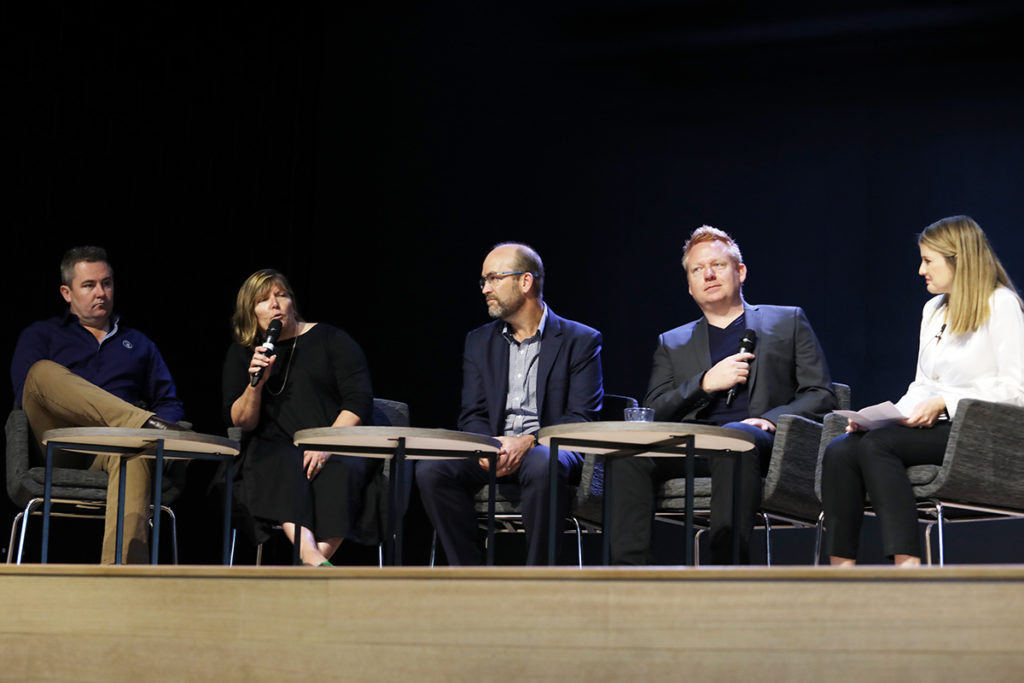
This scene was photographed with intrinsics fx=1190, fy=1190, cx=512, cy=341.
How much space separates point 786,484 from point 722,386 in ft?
1.25

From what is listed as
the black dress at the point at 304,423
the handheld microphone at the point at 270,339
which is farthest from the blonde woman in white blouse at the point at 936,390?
the handheld microphone at the point at 270,339

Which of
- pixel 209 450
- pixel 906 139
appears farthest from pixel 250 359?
pixel 906 139

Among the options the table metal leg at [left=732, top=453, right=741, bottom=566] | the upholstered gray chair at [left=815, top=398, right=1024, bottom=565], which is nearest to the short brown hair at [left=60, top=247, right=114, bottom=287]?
the table metal leg at [left=732, top=453, right=741, bottom=566]

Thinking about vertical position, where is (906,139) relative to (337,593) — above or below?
above

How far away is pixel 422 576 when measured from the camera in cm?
183

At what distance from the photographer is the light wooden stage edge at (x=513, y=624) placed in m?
1.54

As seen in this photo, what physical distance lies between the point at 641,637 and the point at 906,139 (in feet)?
10.5

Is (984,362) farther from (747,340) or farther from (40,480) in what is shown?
(40,480)

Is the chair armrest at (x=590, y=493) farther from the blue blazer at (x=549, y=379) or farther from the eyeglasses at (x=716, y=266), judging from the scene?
the eyeglasses at (x=716, y=266)

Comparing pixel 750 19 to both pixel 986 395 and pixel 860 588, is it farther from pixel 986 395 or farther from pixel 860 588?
pixel 860 588

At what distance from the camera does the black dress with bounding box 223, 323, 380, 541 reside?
3803mm

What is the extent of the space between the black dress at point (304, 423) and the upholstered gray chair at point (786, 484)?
3.39 ft

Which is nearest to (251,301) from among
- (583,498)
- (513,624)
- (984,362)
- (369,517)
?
(369,517)

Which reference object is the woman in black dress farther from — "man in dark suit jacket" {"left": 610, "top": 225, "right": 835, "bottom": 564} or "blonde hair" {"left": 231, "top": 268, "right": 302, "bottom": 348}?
"man in dark suit jacket" {"left": 610, "top": 225, "right": 835, "bottom": 564}
